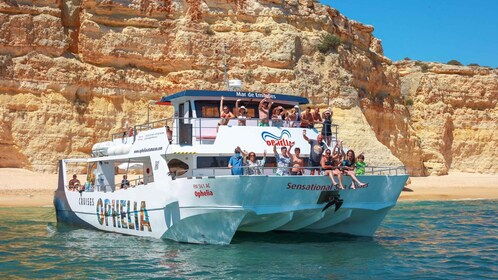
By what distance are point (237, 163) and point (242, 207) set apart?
1.00 m

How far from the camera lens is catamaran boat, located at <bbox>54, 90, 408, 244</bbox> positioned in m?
14.1

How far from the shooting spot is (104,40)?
3784 cm

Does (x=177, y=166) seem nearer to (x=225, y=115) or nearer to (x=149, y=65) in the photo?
(x=225, y=115)

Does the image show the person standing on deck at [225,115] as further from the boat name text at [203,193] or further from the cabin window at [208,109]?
the boat name text at [203,193]

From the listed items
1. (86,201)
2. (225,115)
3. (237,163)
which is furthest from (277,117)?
(86,201)

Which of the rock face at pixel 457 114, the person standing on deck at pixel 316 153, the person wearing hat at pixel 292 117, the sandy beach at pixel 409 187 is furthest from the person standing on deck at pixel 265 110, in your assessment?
the rock face at pixel 457 114

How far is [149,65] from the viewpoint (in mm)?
38906

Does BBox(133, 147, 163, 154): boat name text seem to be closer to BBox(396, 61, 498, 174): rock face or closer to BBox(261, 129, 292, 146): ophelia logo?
BBox(261, 129, 292, 146): ophelia logo

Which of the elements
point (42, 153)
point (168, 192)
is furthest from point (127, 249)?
point (42, 153)

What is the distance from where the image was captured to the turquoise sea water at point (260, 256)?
1200 centimetres

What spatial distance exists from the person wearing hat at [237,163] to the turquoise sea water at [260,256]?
1.64 meters

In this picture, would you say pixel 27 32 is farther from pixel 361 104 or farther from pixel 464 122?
pixel 464 122

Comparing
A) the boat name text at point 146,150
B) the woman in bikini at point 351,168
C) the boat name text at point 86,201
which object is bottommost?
the boat name text at point 86,201

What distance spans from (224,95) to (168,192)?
309 cm
